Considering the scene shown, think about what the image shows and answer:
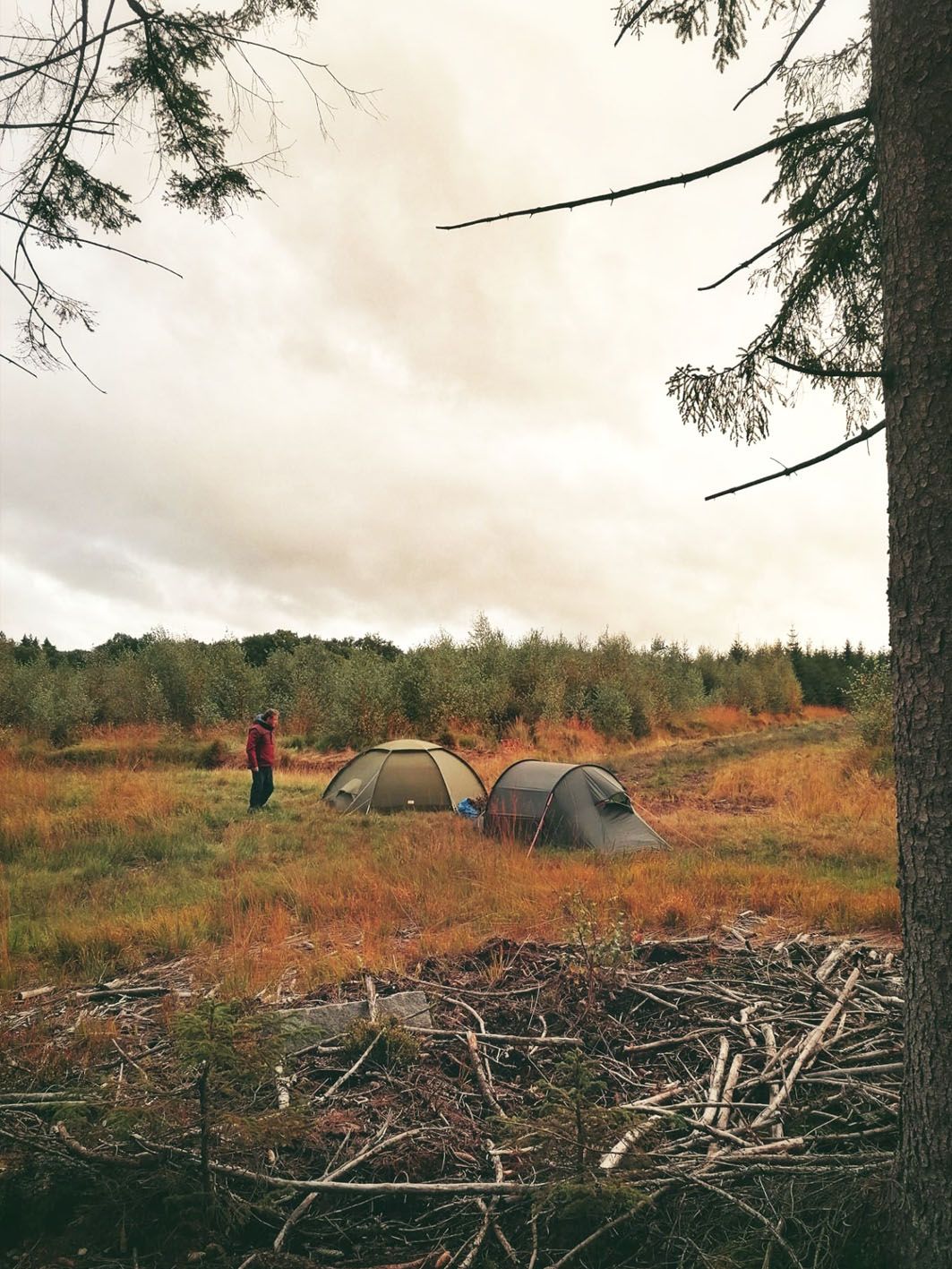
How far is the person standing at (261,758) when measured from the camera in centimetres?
1414

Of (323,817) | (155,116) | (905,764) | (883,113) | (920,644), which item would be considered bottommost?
(323,817)

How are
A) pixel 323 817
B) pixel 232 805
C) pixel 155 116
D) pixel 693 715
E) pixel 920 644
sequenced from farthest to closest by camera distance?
pixel 693 715
pixel 232 805
pixel 323 817
pixel 155 116
pixel 920 644

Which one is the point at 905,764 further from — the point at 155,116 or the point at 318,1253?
the point at 155,116

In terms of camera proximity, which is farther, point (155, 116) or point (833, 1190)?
point (155, 116)

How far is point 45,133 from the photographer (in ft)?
13.9

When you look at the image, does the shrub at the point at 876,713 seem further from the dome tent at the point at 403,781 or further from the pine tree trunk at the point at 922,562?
the pine tree trunk at the point at 922,562

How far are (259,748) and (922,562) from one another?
43.2 feet

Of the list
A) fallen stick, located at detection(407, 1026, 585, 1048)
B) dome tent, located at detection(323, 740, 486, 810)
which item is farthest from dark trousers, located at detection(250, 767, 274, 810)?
fallen stick, located at detection(407, 1026, 585, 1048)

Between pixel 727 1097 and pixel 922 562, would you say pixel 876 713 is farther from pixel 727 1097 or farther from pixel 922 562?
pixel 922 562

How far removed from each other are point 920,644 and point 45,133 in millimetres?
5127

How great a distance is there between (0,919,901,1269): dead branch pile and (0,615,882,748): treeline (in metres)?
21.9

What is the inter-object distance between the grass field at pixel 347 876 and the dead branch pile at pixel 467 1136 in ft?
3.60

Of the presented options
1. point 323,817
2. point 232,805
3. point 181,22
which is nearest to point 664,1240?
point 181,22

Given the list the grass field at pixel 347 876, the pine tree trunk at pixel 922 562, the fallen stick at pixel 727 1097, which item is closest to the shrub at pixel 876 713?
the grass field at pixel 347 876
